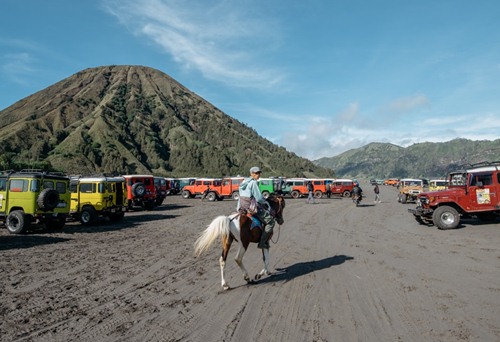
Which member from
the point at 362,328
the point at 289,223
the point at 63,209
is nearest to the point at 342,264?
the point at 362,328

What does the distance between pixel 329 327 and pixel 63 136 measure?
9982 cm

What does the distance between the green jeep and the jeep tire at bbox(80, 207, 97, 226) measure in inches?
109

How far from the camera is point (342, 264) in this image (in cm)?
888

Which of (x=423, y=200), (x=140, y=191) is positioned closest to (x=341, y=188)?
(x=140, y=191)

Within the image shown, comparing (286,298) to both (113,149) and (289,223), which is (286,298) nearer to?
(289,223)

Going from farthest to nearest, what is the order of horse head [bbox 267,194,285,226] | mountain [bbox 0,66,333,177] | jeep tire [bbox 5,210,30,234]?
mountain [bbox 0,66,333,177] < jeep tire [bbox 5,210,30,234] < horse head [bbox 267,194,285,226]

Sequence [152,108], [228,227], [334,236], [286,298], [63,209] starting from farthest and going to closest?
[152,108] < [63,209] < [334,236] < [228,227] < [286,298]

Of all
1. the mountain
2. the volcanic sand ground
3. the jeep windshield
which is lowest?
the volcanic sand ground

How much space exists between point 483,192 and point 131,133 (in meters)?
108

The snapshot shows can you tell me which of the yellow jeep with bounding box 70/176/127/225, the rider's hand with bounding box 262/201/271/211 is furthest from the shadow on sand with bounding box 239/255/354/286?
the yellow jeep with bounding box 70/176/127/225

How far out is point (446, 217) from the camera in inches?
588

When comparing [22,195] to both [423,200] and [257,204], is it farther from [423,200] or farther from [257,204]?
[423,200]

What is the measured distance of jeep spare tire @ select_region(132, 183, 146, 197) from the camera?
80.8 ft

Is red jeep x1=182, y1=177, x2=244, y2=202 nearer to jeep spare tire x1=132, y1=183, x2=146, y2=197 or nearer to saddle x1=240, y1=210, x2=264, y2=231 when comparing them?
jeep spare tire x1=132, y1=183, x2=146, y2=197
